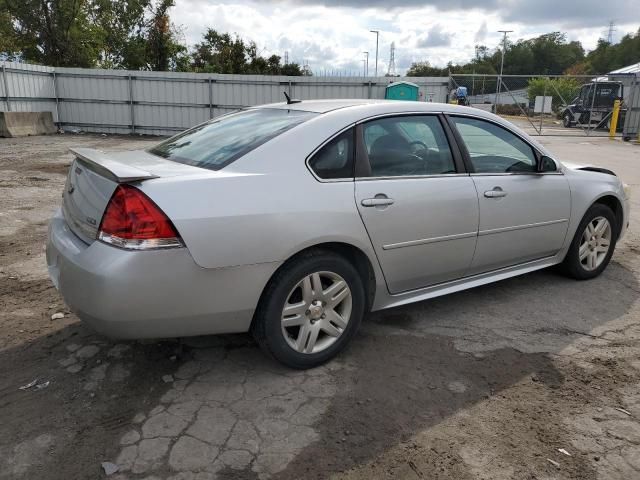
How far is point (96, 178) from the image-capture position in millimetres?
2965

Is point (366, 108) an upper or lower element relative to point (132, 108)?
upper

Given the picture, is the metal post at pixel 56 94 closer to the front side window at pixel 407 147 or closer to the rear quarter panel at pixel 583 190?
the front side window at pixel 407 147

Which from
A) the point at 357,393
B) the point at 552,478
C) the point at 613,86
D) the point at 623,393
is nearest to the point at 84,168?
the point at 357,393

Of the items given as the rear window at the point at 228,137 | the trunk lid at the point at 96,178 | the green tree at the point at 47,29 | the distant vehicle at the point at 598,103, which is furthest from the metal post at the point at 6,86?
the distant vehicle at the point at 598,103

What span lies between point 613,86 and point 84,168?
30285 millimetres

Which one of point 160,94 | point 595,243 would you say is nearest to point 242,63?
point 160,94

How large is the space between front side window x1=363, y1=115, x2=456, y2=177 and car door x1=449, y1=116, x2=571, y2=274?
0.21 m

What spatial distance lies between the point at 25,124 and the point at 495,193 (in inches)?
669

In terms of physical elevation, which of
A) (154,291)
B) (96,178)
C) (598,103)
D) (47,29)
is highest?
(47,29)

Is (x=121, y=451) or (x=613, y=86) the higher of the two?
(x=613, y=86)

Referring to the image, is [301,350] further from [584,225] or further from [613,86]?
[613,86]

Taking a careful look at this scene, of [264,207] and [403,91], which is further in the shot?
[403,91]

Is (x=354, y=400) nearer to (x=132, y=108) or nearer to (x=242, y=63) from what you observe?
(x=132, y=108)

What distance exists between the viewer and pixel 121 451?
2.48 metres
